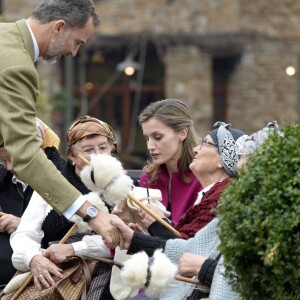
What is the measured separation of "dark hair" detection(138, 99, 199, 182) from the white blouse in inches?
35.1

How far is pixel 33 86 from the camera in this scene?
23.4ft

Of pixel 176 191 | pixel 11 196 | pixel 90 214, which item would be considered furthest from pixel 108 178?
pixel 11 196

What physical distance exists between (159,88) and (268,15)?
3.15 meters

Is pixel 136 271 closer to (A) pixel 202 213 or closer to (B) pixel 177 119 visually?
(A) pixel 202 213

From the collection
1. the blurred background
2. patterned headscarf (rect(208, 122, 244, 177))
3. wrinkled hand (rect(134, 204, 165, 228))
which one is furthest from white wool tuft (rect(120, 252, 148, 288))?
the blurred background

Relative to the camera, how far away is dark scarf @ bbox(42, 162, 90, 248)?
789cm

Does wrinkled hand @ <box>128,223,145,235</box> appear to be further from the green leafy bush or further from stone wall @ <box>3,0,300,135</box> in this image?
stone wall @ <box>3,0,300,135</box>

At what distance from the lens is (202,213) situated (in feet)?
23.2

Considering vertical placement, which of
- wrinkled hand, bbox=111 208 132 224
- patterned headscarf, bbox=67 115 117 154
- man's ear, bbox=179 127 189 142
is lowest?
wrinkled hand, bbox=111 208 132 224

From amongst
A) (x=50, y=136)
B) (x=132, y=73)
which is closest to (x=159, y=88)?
(x=132, y=73)

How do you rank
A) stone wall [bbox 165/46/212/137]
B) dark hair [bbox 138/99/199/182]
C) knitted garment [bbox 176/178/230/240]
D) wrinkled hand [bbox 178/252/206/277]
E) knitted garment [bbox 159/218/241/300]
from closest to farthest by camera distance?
knitted garment [bbox 159/218/241/300] < wrinkled hand [bbox 178/252/206/277] < knitted garment [bbox 176/178/230/240] < dark hair [bbox 138/99/199/182] < stone wall [bbox 165/46/212/137]

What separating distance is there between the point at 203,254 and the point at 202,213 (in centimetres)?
38

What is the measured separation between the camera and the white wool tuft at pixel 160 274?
21.3 feet

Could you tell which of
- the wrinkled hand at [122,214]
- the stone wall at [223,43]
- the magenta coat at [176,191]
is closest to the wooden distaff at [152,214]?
the wrinkled hand at [122,214]
